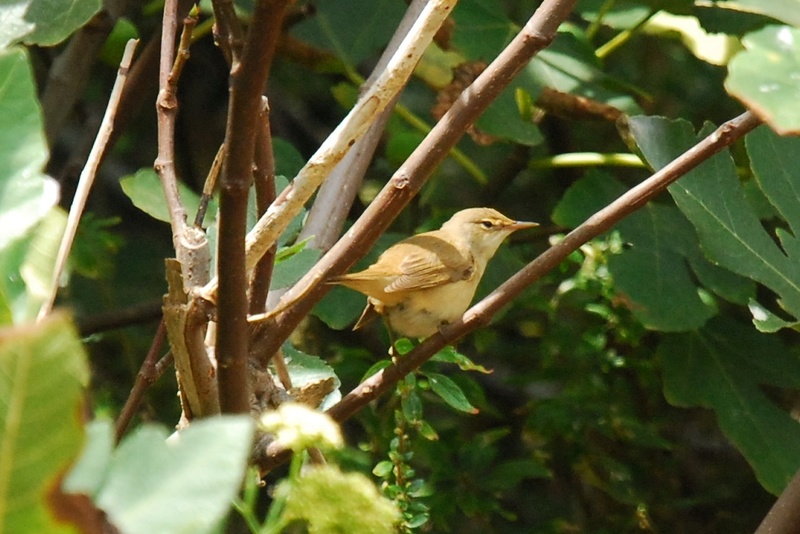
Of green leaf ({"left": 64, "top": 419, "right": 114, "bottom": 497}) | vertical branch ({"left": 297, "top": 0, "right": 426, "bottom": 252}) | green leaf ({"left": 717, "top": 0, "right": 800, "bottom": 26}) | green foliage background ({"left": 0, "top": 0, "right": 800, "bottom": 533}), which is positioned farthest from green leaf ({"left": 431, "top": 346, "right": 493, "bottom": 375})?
green leaf ({"left": 64, "top": 419, "right": 114, "bottom": 497})

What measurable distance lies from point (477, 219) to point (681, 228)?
1.58 ft

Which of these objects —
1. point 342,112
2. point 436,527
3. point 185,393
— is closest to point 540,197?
point 342,112

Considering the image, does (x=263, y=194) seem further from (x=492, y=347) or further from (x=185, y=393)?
(x=492, y=347)

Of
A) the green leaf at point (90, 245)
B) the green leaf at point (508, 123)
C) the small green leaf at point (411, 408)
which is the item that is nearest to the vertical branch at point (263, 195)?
the small green leaf at point (411, 408)

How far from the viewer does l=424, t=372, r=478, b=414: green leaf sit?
118 centimetres

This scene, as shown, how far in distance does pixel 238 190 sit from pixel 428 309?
1.35m

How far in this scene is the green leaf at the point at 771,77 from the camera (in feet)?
1.62

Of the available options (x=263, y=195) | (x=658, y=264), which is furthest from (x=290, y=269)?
(x=658, y=264)

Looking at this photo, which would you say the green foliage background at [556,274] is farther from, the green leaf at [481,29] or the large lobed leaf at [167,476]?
the large lobed leaf at [167,476]

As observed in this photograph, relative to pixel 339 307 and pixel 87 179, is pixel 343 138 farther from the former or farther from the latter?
pixel 339 307

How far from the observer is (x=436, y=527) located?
178cm

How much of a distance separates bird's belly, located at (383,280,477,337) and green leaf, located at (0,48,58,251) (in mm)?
1430

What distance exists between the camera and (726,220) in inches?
44.4

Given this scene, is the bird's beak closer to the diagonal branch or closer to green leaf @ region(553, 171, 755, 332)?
green leaf @ region(553, 171, 755, 332)
